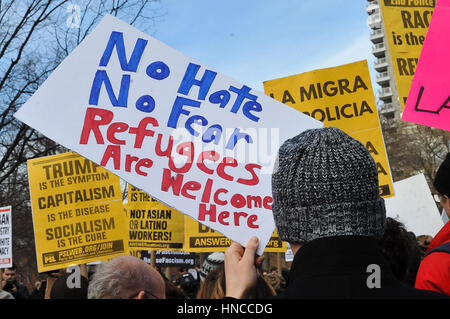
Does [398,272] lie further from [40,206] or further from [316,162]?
[40,206]

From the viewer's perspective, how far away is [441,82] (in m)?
3.44

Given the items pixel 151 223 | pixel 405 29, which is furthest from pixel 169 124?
pixel 151 223

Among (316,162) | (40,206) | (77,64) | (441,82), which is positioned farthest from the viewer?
(40,206)

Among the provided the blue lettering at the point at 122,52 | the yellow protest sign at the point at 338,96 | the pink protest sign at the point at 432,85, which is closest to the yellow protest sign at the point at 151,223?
the yellow protest sign at the point at 338,96

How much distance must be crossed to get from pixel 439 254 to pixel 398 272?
51 cm

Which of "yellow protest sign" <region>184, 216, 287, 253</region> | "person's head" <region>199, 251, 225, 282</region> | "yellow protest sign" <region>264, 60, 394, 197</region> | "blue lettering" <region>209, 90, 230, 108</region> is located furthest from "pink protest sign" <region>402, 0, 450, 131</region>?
"yellow protest sign" <region>184, 216, 287, 253</region>

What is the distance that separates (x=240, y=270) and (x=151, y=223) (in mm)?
8761

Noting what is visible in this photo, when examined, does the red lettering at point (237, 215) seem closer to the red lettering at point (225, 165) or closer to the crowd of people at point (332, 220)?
the red lettering at point (225, 165)

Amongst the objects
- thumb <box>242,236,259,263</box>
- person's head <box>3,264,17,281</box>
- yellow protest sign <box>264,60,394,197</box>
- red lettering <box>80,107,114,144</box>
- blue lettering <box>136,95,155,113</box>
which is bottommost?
person's head <box>3,264,17,281</box>

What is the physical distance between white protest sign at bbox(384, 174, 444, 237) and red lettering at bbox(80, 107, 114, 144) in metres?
6.47

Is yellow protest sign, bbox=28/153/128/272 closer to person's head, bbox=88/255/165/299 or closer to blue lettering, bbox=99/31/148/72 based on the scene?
blue lettering, bbox=99/31/148/72

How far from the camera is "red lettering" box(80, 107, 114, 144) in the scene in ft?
8.64

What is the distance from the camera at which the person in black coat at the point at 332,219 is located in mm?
1314

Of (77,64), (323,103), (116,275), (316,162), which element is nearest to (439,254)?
(316,162)
